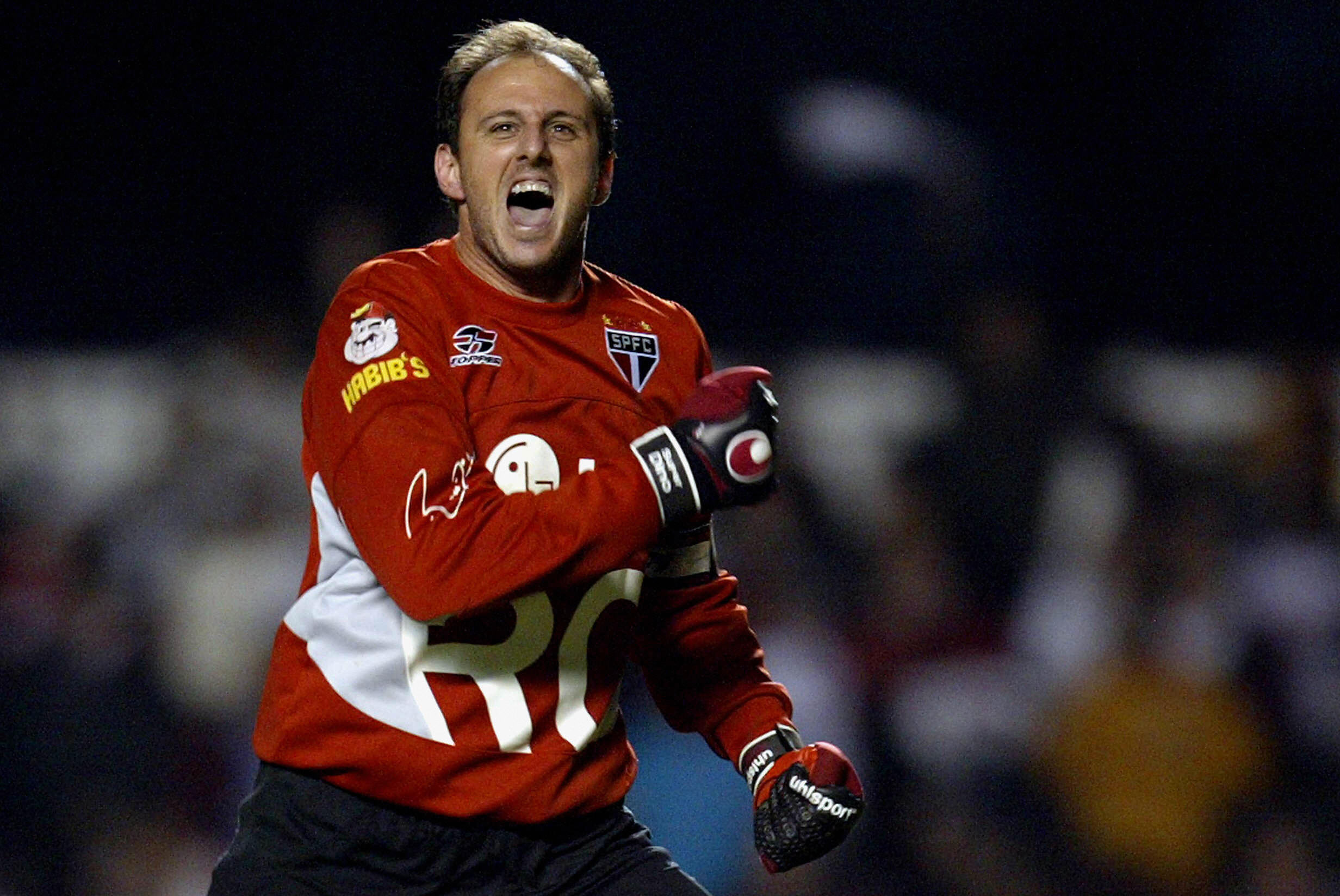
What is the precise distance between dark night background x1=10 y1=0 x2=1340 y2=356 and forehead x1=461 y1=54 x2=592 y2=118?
3067 mm

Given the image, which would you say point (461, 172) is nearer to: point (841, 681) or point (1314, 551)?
point (841, 681)

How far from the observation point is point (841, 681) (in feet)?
14.9

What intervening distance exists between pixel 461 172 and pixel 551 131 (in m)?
0.16

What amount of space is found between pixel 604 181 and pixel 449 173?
25 cm

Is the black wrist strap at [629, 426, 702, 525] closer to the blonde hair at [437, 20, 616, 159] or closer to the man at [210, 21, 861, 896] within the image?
the man at [210, 21, 861, 896]

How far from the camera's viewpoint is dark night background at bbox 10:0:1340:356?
552 centimetres

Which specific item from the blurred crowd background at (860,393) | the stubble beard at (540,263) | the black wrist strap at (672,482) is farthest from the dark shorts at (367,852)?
the blurred crowd background at (860,393)

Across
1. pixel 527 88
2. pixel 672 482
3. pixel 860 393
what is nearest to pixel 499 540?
pixel 672 482

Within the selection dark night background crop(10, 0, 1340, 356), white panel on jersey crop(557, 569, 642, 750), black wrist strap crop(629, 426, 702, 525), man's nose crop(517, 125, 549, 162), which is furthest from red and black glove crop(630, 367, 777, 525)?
dark night background crop(10, 0, 1340, 356)

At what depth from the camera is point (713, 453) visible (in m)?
1.93

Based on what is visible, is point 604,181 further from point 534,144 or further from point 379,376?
point 379,376

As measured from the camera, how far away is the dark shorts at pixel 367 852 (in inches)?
81.4

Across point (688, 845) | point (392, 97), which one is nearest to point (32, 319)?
point (392, 97)

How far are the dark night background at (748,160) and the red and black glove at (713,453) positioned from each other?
11.4ft
